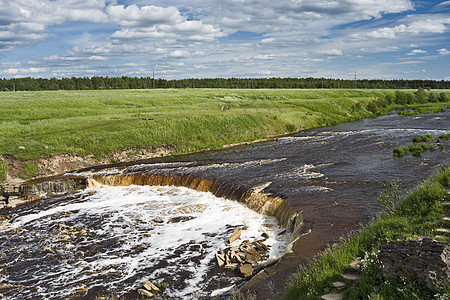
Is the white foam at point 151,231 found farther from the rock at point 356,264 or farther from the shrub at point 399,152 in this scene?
the shrub at point 399,152

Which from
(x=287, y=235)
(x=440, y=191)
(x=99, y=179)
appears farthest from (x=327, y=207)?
(x=99, y=179)

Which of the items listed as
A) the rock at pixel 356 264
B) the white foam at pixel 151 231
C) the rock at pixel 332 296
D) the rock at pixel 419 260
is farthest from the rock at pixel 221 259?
the rock at pixel 419 260

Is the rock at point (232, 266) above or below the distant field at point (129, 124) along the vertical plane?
below

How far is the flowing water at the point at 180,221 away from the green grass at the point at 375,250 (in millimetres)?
3168

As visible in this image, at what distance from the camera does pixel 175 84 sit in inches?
6609

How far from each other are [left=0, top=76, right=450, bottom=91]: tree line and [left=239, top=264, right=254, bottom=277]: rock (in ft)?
425

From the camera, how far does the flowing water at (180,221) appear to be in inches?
598

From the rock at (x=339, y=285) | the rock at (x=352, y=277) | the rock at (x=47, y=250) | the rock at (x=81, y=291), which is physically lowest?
the rock at (x=47, y=250)

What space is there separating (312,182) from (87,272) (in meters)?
15.8

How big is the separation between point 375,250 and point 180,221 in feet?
43.8

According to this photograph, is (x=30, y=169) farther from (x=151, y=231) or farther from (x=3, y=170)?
(x=151, y=231)

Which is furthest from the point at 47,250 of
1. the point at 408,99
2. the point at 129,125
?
the point at 408,99

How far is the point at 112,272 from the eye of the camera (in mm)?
15664

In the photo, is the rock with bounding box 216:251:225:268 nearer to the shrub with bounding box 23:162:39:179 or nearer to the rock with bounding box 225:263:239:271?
the rock with bounding box 225:263:239:271
